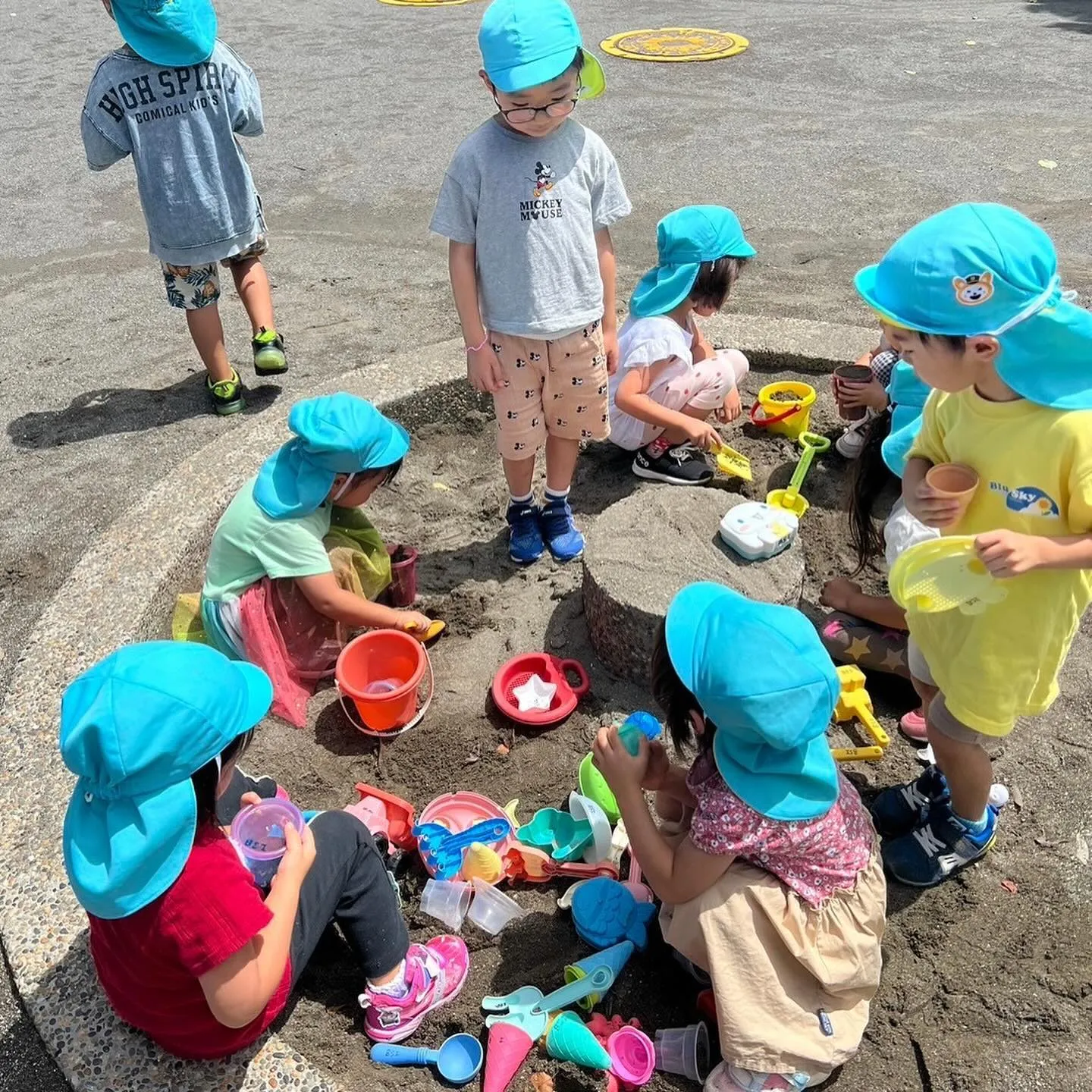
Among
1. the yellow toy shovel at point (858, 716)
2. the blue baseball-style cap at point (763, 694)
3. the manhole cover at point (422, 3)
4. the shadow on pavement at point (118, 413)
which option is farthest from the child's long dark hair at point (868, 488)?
the manhole cover at point (422, 3)

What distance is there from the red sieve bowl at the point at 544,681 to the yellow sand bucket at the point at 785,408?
1489mm

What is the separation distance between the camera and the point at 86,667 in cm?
264

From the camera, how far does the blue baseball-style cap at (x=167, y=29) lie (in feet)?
11.9

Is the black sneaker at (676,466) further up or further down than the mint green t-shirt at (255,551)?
further down

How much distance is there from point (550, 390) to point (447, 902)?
1672 mm

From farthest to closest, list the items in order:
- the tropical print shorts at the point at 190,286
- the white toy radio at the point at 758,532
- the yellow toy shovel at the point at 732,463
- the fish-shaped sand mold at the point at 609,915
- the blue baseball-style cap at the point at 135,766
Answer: the tropical print shorts at the point at 190,286
the yellow toy shovel at the point at 732,463
the white toy radio at the point at 758,532
the fish-shaped sand mold at the point at 609,915
the blue baseball-style cap at the point at 135,766

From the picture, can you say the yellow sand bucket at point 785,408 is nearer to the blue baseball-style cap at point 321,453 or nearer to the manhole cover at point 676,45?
the blue baseball-style cap at point 321,453

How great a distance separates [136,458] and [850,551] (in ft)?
9.11

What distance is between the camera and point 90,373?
452 cm

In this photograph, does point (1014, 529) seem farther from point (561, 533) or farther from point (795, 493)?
point (561, 533)

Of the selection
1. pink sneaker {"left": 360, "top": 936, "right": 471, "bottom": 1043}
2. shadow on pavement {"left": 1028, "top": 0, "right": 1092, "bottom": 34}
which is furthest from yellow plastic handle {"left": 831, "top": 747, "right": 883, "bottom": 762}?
shadow on pavement {"left": 1028, "top": 0, "right": 1092, "bottom": 34}

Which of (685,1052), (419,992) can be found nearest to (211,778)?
(419,992)

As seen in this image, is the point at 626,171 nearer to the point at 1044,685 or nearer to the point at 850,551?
the point at 850,551

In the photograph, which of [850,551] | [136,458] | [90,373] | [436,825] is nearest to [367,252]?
[90,373]
